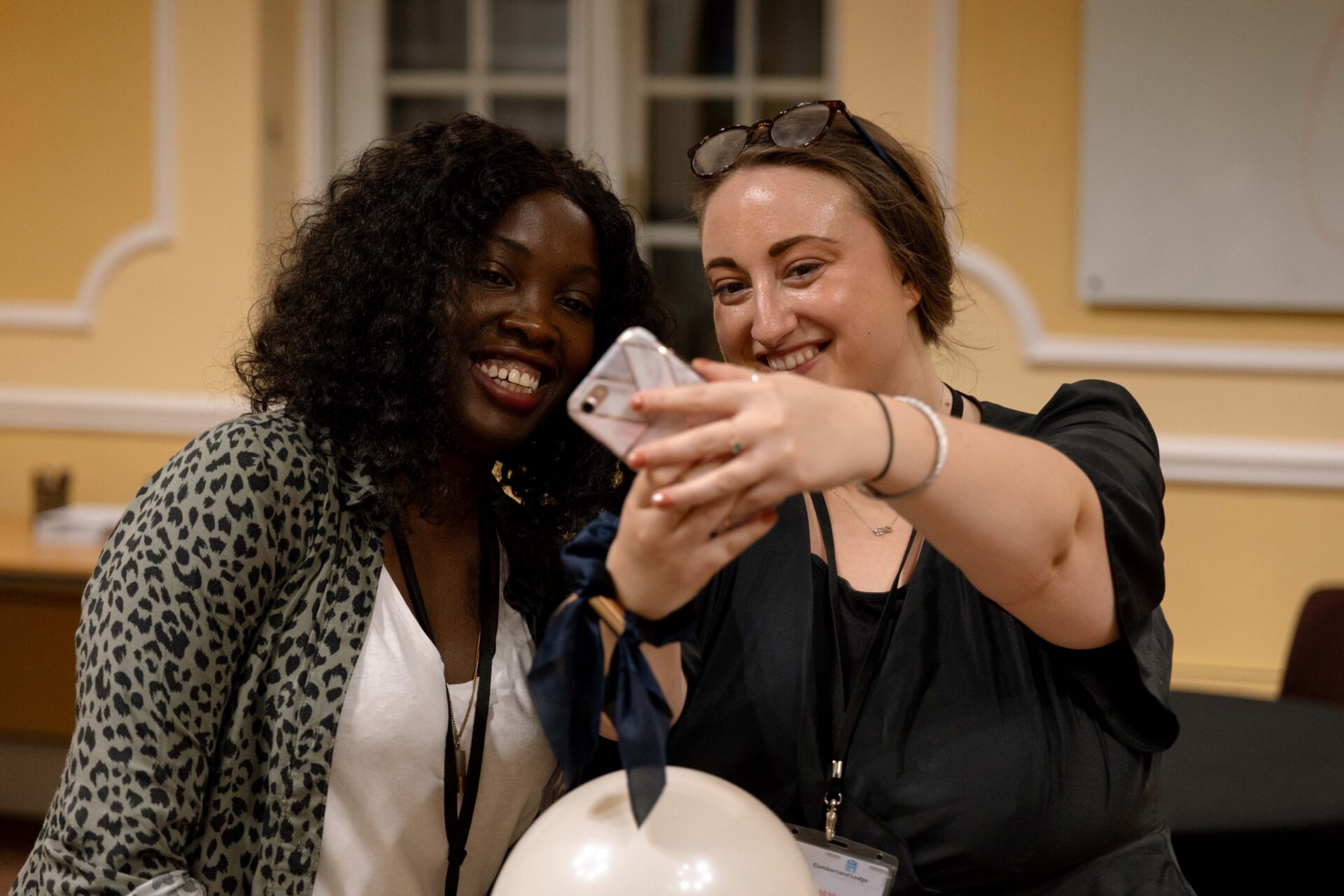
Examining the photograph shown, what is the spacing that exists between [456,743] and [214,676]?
28 cm

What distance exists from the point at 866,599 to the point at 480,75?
3434 millimetres

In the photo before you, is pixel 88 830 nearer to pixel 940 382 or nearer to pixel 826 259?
pixel 826 259

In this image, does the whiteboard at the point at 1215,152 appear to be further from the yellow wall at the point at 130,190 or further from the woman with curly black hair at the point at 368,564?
the yellow wall at the point at 130,190

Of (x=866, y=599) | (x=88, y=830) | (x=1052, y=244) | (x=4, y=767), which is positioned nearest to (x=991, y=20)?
(x=1052, y=244)

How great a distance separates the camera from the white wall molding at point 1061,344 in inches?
138

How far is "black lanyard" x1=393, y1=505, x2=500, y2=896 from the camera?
4.43 ft

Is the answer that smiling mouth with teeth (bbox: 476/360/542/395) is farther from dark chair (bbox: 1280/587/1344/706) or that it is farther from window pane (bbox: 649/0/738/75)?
window pane (bbox: 649/0/738/75)

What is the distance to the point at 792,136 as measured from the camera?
1528mm

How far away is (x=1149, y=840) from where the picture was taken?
1386 millimetres

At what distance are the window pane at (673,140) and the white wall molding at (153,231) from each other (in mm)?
1628

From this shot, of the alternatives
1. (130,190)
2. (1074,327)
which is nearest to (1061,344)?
(1074,327)

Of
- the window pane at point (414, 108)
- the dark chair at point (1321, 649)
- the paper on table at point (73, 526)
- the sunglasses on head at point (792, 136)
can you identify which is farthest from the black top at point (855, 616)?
the window pane at point (414, 108)

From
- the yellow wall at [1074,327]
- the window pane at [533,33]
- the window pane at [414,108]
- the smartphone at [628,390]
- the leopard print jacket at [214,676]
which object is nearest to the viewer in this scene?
the smartphone at [628,390]

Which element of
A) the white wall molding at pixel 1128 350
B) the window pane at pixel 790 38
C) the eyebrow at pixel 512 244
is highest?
the window pane at pixel 790 38
